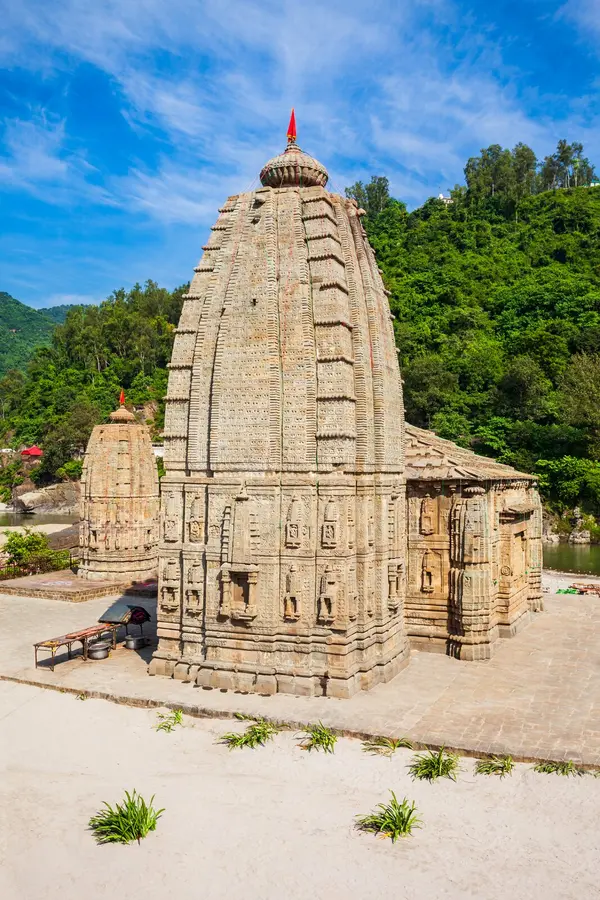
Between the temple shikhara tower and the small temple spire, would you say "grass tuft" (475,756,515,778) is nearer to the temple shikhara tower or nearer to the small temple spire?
the temple shikhara tower

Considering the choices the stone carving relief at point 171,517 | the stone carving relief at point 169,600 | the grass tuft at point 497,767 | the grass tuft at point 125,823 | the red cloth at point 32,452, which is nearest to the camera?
the grass tuft at point 125,823

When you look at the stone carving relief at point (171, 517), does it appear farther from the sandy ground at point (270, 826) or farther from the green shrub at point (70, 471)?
the green shrub at point (70, 471)

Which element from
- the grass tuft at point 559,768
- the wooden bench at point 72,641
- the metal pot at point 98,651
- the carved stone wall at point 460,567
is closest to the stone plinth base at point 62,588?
the wooden bench at point 72,641

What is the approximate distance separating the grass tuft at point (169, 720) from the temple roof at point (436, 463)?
8712 mm

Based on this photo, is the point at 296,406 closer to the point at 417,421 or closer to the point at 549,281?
the point at 417,421

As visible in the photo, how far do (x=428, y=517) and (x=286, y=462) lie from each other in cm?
546

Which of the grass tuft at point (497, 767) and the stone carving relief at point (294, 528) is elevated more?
the stone carving relief at point (294, 528)

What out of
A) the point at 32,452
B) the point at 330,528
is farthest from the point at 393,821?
the point at 32,452

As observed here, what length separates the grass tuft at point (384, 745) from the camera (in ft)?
38.2

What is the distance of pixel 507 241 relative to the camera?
85000 mm

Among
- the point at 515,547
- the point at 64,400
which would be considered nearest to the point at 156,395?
the point at 64,400

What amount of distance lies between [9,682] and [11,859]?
23.6ft

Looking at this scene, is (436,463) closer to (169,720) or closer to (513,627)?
(513,627)

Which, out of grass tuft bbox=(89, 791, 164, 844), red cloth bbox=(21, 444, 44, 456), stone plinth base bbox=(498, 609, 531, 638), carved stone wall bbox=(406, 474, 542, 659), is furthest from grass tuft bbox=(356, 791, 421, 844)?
red cloth bbox=(21, 444, 44, 456)
